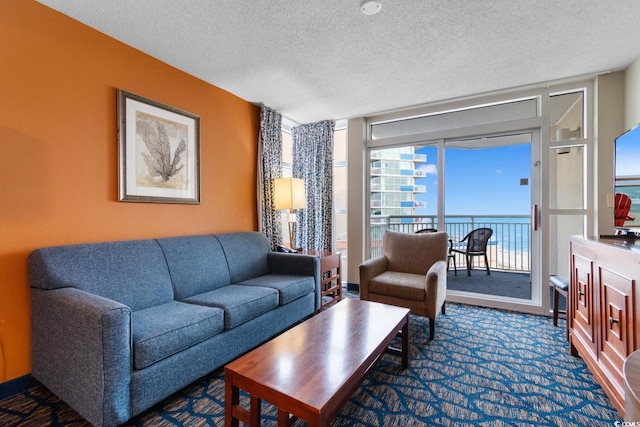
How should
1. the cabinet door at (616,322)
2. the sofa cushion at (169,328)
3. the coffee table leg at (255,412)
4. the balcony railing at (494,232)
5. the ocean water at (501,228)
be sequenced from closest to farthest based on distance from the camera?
the coffee table leg at (255,412) → the cabinet door at (616,322) → the sofa cushion at (169,328) → the balcony railing at (494,232) → the ocean water at (501,228)

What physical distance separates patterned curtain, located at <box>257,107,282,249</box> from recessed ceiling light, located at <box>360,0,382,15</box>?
2021mm

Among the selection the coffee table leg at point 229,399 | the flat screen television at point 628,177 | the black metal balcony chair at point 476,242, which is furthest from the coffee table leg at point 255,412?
the black metal balcony chair at point 476,242

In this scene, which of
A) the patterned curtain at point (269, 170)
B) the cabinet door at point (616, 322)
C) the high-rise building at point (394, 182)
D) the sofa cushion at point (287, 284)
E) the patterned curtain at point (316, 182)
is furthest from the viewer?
the patterned curtain at point (316, 182)

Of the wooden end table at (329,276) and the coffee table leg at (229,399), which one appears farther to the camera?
the wooden end table at (329,276)

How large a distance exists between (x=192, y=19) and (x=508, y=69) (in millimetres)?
2789

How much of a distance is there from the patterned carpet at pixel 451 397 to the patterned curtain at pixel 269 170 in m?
1.99

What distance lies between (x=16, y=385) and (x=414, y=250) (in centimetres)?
329

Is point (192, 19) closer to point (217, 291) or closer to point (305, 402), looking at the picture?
point (217, 291)

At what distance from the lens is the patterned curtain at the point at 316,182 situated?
4.19m

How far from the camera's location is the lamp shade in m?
3.49

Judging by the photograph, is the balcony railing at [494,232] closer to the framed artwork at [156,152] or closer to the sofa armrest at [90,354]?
the framed artwork at [156,152]

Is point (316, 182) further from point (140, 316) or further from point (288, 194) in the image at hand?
point (140, 316)

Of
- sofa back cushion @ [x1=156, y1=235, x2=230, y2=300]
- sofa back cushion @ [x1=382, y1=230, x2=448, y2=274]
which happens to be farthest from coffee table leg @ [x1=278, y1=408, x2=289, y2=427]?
sofa back cushion @ [x1=382, y1=230, x2=448, y2=274]

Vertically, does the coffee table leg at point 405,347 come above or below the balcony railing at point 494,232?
below
